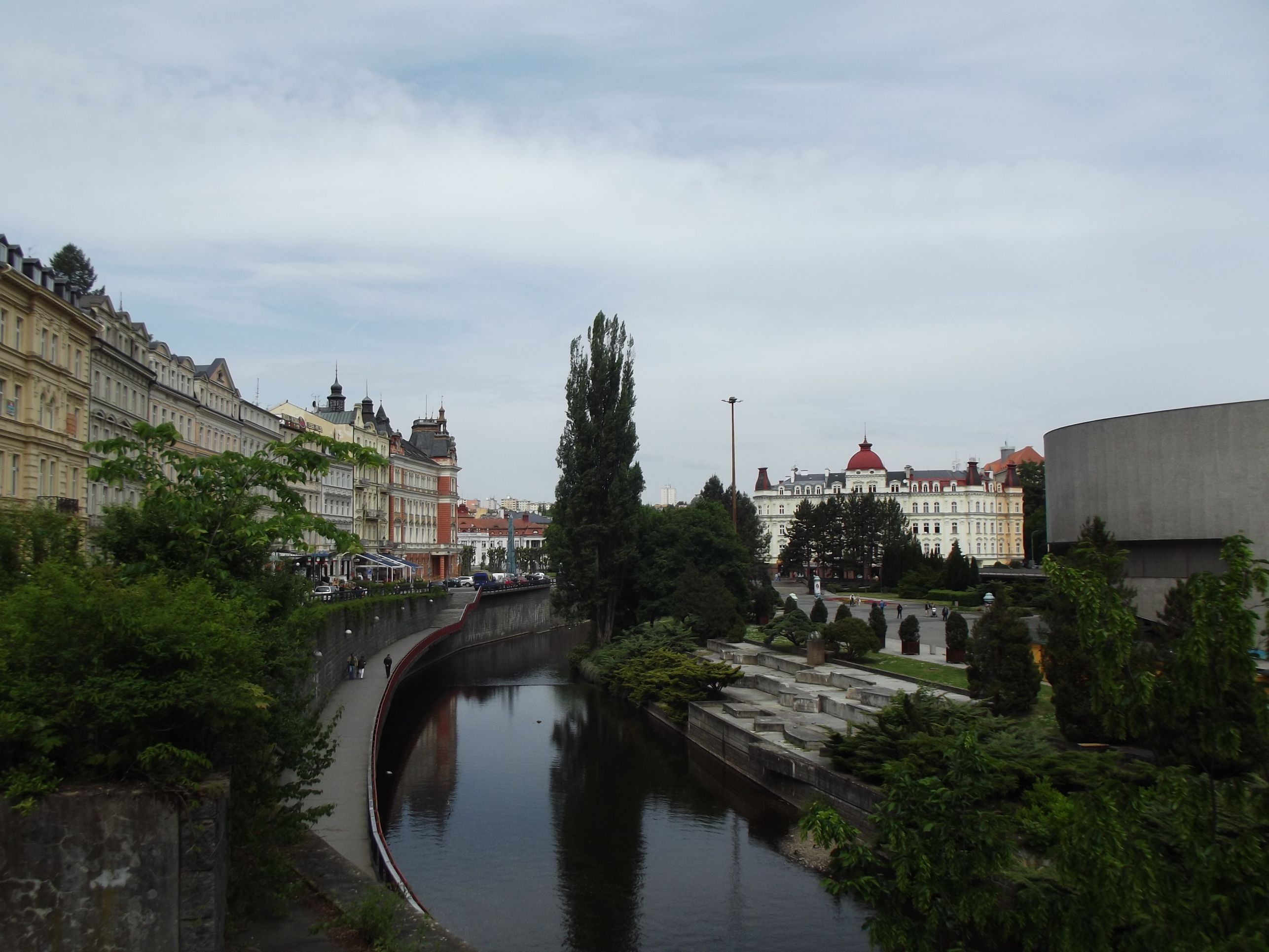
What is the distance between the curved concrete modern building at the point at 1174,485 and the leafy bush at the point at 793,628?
12.3 m

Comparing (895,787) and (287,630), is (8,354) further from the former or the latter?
(895,787)

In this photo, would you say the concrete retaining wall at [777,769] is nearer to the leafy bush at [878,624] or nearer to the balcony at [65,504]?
the leafy bush at [878,624]

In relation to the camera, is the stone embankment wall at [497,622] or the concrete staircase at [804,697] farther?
the stone embankment wall at [497,622]

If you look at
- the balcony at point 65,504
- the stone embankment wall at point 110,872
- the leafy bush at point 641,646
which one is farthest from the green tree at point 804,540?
the stone embankment wall at point 110,872

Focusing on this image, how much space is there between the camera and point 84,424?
38.6 m

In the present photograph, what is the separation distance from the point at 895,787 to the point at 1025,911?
6.17 ft

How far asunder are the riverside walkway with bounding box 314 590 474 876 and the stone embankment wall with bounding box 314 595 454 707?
780 mm

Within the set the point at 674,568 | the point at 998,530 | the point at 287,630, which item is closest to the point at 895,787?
the point at 287,630

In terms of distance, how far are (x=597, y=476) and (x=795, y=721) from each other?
25.3 meters

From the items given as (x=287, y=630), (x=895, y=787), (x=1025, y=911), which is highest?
(x=287, y=630)

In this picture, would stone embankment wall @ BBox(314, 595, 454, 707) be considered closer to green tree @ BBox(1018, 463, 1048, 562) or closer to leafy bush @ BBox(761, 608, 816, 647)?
leafy bush @ BBox(761, 608, 816, 647)

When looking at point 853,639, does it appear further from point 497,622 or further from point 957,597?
point 497,622

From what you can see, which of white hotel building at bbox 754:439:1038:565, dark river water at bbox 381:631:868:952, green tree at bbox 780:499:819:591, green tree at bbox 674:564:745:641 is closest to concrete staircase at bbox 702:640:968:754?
dark river water at bbox 381:631:868:952

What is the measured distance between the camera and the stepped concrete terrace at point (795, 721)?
87.0 feet
